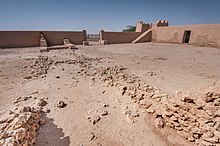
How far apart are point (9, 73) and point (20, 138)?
5827 mm

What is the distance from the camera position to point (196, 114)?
105 inches

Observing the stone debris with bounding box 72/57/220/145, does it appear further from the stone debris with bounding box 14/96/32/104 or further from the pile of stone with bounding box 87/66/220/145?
the stone debris with bounding box 14/96/32/104

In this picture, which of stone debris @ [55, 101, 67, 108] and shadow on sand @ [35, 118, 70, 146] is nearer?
shadow on sand @ [35, 118, 70, 146]

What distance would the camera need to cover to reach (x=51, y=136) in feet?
9.55

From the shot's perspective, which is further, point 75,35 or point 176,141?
point 75,35

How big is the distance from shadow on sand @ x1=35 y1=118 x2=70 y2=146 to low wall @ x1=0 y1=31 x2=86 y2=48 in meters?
17.7

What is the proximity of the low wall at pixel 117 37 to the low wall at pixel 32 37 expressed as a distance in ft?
10.3

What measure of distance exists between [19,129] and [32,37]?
60.6 ft

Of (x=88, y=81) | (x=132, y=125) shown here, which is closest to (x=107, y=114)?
(x=132, y=125)

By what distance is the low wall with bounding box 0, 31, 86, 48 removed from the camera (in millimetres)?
16398

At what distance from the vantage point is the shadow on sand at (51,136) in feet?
9.04

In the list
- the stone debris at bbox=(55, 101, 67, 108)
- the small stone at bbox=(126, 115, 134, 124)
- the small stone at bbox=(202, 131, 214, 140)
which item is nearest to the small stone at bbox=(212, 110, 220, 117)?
the small stone at bbox=(202, 131, 214, 140)

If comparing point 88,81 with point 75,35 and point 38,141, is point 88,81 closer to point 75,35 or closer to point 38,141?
point 38,141

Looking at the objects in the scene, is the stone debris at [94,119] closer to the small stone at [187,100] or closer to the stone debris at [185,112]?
the stone debris at [185,112]
